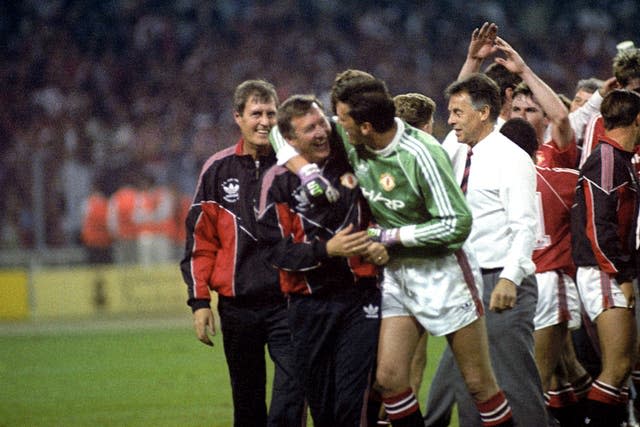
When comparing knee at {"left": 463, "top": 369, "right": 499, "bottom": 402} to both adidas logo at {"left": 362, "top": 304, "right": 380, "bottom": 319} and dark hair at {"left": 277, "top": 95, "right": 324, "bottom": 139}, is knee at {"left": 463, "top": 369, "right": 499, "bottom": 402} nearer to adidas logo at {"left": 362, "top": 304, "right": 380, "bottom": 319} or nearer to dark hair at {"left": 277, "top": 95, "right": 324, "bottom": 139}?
adidas logo at {"left": 362, "top": 304, "right": 380, "bottom": 319}

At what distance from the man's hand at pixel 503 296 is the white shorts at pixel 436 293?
13 cm

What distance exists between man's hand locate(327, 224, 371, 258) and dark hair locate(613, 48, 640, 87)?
3142 mm

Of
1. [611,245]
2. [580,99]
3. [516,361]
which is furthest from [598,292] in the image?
[580,99]

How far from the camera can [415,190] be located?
5.97m

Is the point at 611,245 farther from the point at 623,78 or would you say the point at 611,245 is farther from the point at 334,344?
the point at 334,344

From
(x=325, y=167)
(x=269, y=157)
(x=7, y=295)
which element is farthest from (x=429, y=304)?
(x=7, y=295)

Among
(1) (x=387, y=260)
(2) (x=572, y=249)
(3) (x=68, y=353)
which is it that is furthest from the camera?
(3) (x=68, y=353)

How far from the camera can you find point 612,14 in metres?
27.2

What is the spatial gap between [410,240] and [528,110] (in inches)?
96.4

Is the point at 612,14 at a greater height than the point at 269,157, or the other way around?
the point at 612,14

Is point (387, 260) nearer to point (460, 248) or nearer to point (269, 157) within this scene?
point (460, 248)

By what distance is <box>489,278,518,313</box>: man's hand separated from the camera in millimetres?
6305

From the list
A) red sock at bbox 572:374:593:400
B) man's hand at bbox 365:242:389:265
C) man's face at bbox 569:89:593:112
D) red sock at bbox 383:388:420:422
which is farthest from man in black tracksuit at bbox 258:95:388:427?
man's face at bbox 569:89:593:112

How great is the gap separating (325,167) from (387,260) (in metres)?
0.58
